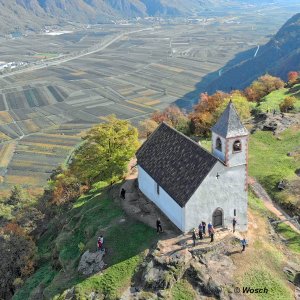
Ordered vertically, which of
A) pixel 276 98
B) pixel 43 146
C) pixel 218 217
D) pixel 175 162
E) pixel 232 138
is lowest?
pixel 218 217

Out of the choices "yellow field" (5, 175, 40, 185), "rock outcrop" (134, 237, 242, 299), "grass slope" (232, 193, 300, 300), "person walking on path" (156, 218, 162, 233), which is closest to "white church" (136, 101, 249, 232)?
"person walking on path" (156, 218, 162, 233)

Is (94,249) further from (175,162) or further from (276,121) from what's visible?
(276,121)

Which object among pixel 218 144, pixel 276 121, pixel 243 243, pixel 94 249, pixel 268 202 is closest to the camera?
pixel 243 243

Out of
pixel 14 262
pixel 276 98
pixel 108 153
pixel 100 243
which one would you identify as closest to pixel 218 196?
pixel 100 243

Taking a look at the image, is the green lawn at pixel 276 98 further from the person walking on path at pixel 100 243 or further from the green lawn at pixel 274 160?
the person walking on path at pixel 100 243

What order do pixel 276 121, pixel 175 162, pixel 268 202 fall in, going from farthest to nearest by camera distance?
pixel 276 121 → pixel 268 202 → pixel 175 162

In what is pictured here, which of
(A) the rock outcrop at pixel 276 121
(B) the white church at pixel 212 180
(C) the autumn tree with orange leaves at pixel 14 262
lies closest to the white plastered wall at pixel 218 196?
(B) the white church at pixel 212 180

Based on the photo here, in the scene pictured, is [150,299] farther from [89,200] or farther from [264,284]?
[89,200]
